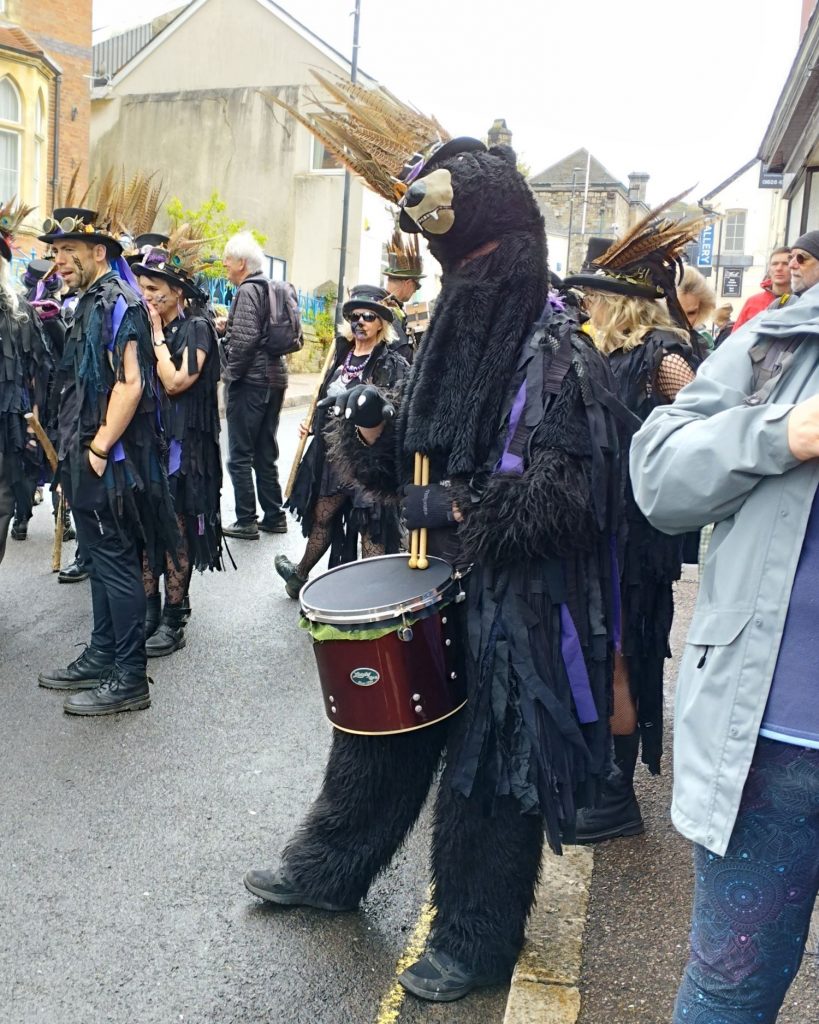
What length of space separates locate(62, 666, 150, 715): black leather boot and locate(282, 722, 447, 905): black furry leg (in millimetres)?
1765

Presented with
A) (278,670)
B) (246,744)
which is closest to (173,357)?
(278,670)

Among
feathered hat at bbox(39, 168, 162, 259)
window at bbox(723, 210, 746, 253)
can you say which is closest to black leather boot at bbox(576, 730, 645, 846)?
feathered hat at bbox(39, 168, 162, 259)

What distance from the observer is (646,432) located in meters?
1.92

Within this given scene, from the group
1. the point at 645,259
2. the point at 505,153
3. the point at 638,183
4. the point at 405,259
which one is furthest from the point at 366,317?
the point at 638,183

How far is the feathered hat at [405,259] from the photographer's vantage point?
683 cm

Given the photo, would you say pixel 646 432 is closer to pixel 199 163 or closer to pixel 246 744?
pixel 246 744

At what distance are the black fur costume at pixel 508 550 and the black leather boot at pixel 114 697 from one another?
203cm

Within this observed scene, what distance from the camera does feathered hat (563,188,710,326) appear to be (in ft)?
12.9

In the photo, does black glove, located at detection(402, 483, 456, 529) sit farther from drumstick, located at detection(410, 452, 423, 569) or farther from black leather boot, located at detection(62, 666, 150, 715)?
black leather boot, located at detection(62, 666, 150, 715)

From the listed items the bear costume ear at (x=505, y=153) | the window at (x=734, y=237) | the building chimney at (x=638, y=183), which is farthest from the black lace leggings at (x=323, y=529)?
the building chimney at (x=638, y=183)

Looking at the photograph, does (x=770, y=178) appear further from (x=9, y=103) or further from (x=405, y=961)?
(x=9, y=103)

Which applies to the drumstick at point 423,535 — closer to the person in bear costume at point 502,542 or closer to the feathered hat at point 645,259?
the person in bear costume at point 502,542

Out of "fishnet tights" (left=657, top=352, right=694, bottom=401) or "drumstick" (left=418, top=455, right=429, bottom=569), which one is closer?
"drumstick" (left=418, top=455, right=429, bottom=569)

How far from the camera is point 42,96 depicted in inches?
912
